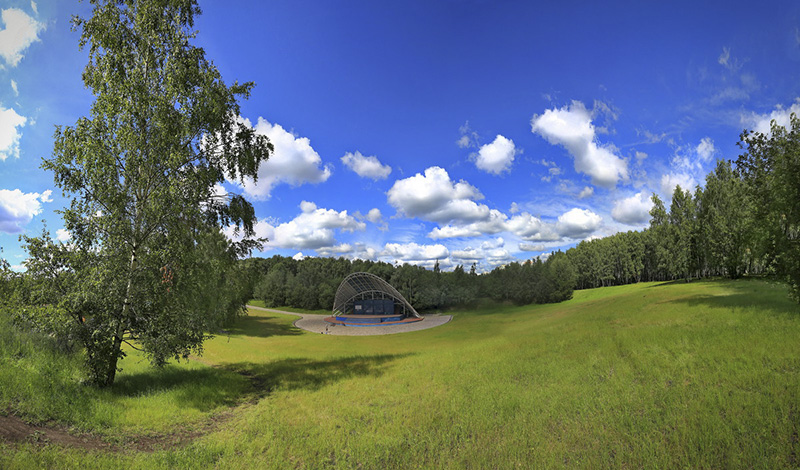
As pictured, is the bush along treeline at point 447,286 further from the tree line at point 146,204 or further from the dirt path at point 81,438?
Result: the dirt path at point 81,438

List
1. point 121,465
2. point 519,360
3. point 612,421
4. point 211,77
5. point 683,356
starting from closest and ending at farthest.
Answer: point 121,465 → point 612,421 → point 683,356 → point 211,77 → point 519,360

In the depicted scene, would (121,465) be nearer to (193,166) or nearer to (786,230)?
(193,166)

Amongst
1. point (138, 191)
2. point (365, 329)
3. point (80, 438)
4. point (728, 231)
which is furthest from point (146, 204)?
point (728, 231)

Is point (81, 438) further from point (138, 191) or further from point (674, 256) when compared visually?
point (674, 256)

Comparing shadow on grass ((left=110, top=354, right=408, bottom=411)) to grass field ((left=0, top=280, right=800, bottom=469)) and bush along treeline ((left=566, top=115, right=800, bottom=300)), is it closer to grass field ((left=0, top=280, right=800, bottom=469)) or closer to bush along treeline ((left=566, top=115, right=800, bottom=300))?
grass field ((left=0, top=280, right=800, bottom=469))

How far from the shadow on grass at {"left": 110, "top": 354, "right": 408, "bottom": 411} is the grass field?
11 centimetres

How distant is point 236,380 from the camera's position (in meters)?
14.3

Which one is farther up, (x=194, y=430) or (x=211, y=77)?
(x=211, y=77)

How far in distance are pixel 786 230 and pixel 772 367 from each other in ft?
41.8

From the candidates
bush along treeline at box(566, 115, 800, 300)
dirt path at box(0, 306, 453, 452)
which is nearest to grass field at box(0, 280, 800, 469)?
dirt path at box(0, 306, 453, 452)

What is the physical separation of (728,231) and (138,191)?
6492cm

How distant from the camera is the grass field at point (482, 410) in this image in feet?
21.6

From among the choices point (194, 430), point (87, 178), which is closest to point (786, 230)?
Answer: point (194, 430)

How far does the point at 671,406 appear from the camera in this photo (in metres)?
8.05
